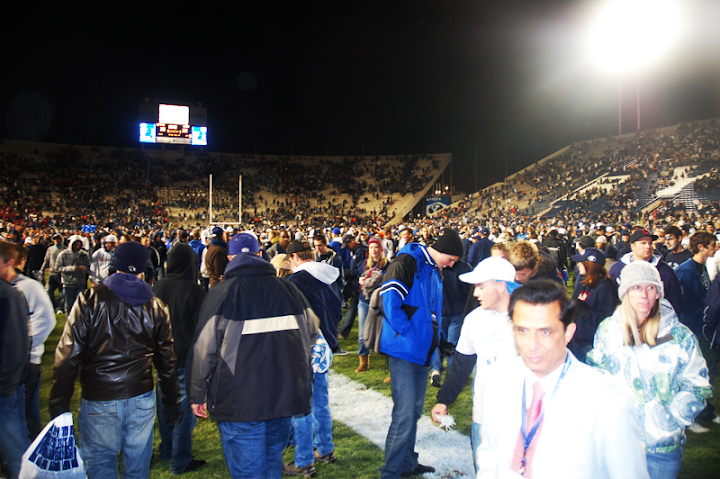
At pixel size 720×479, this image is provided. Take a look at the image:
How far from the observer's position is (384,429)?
4637 millimetres

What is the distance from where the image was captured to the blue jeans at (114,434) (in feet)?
9.20

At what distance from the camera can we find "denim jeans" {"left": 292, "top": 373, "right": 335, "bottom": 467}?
3.75 meters

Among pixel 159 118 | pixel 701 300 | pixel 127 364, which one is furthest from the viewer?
pixel 159 118

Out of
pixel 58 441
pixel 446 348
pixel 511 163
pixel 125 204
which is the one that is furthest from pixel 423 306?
pixel 511 163

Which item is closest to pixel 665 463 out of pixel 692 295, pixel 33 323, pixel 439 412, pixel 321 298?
pixel 439 412

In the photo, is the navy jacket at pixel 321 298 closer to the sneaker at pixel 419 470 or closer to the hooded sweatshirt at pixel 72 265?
the sneaker at pixel 419 470

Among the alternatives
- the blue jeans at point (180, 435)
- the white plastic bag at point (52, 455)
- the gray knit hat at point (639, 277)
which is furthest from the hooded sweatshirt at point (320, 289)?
the gray knit hat at point (639, 277)

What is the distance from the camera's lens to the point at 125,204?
41.1 meters

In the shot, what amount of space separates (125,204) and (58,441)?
43191 mm

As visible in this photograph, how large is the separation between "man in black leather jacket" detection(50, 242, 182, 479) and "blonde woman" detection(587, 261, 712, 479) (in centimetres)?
268

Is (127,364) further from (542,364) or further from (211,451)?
(542,364)

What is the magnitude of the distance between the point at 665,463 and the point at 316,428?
8.43ft

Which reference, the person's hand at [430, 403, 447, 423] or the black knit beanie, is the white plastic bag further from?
the black knit beanie

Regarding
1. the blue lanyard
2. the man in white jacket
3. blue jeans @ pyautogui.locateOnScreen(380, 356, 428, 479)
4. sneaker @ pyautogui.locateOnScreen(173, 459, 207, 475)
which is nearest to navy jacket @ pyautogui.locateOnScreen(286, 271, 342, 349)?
blue jeans @ pyautogui.locateOnScreen(380, 356, 428, 479)
